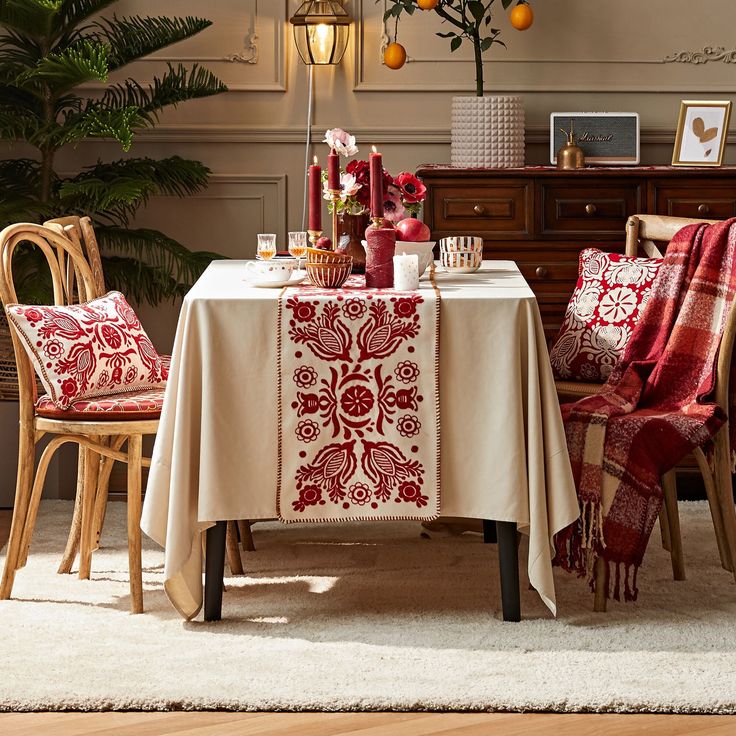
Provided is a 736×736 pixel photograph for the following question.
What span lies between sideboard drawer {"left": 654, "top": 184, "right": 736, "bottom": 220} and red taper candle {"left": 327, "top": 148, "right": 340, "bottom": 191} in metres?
1.65

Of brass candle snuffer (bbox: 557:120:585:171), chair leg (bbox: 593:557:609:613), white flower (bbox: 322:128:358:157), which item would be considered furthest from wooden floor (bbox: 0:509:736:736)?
brass candle snuffer (bbox: 557:120:585:171)

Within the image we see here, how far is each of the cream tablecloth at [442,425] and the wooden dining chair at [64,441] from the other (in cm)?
21

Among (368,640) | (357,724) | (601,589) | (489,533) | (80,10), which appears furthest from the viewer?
(80,10)

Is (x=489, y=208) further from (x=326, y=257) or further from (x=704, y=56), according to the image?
(x=326, y=257)

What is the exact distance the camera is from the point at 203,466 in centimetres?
291

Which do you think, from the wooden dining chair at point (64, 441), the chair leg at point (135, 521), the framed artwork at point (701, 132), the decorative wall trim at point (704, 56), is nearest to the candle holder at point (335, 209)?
the wooden dining chair at point (64, 441)

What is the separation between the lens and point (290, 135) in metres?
4.92

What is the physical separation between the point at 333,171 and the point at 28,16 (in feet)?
5.26

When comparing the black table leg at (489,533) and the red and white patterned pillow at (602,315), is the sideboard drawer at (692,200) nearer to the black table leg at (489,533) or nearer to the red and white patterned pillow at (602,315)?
the red and white patterned pillow at (602,315)

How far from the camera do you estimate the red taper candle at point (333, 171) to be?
329cm

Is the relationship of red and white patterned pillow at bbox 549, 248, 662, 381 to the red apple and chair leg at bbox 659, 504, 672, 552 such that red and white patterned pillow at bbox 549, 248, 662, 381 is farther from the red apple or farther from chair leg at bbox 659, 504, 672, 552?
the red apple

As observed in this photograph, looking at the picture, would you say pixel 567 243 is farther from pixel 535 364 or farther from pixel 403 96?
pixel 535 364

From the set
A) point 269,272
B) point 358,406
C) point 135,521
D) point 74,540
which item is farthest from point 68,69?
point 358,406

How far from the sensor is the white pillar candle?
305 centimetres
